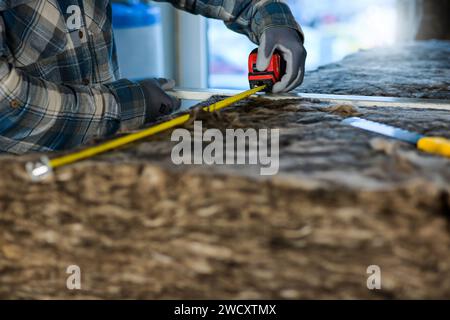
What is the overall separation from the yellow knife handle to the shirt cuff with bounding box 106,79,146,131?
64cm

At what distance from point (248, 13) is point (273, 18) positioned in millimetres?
116

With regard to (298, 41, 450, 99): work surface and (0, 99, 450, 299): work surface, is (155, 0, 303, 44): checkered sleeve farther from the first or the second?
(0, 99, 450, 299): work surface

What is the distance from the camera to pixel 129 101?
3.68 feet

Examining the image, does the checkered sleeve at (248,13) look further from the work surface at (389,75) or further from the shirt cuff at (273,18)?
the work surface at (389,75)

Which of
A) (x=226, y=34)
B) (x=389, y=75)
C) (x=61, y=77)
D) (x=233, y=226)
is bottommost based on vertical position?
(x=233, y=226)

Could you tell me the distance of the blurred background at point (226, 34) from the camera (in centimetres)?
299

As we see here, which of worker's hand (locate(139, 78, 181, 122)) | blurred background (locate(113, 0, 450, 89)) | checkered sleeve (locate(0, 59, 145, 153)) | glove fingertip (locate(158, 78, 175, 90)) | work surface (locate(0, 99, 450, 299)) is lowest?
work surface (locate(0, 99, 450, 299))

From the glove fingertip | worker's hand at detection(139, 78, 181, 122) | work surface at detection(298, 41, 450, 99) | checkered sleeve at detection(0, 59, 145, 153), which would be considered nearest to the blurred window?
work surface at detection(298, 41, 450, 99)

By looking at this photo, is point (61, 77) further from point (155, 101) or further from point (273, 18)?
point (273, 18)

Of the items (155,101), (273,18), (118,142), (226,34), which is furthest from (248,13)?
(226,34)

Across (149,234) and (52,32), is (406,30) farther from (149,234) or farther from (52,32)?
(149,234)

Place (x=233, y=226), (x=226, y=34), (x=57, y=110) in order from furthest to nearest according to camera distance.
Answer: (x=226, y=34) → (x=57, y=110) → (x=233, y=226)

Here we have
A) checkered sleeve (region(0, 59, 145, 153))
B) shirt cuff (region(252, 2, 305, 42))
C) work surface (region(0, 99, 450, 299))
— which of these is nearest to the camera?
work surface (region(0, 99, 450, 299))

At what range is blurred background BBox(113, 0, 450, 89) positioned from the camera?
2.99 m
